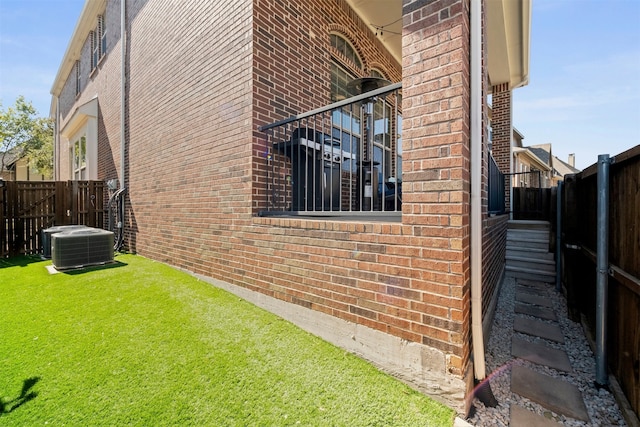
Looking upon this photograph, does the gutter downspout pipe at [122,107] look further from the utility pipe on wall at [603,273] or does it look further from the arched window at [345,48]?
the utility pipe on wall at [603,273]

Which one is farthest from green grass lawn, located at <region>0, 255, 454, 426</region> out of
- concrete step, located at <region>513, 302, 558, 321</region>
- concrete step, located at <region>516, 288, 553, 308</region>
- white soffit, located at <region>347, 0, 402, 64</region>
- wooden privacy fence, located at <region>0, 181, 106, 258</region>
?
white soffit, located at <region>347, 0, 402, 64</region>

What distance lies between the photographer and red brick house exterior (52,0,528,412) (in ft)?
6.05

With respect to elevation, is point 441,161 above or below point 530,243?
above

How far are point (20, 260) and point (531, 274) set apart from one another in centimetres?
994

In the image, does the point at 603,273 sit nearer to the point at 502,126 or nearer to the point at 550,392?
the point at 550,392

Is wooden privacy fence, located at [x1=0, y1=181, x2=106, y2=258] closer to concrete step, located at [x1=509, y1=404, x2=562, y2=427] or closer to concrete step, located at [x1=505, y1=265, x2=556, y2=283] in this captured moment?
concrete step, located at [x1=509, y1=404, x2=562, y2=427]

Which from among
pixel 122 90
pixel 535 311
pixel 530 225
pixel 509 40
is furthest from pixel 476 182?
pixel 122 90

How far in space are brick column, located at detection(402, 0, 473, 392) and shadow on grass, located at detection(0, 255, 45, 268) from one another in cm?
A: 702

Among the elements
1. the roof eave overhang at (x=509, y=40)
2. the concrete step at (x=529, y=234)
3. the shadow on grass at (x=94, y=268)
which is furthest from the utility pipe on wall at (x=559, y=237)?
the shadow on grass at (x=94, y=268)

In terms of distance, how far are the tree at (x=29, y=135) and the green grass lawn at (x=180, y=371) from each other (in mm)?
25832

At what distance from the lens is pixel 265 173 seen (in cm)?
340

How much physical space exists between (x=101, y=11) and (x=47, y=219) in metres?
6.83

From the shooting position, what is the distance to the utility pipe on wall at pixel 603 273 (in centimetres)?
202

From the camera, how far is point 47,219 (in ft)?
23.3
